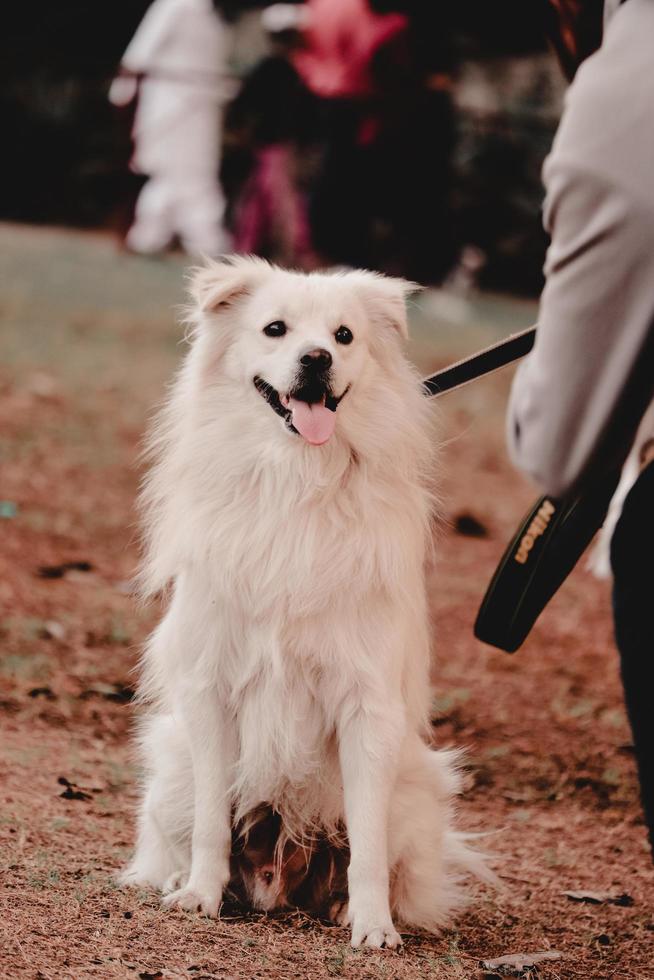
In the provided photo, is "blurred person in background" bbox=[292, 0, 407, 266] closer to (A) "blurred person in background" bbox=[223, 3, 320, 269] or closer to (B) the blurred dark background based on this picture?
(B) the blurred dark background

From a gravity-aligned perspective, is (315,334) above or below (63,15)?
above

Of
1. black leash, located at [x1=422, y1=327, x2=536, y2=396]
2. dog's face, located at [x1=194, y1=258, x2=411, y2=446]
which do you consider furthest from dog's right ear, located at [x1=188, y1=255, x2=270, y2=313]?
black leash, located at [x1=422, y1=327, x2=536, y2=396]

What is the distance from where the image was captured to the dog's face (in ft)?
10.6

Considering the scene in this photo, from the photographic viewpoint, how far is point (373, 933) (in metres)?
3.05

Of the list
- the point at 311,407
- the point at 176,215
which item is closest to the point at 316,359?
the point at 311,407

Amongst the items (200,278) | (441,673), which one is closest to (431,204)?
(441,673)

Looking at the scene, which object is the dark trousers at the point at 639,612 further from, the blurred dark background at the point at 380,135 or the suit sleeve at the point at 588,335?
the blurred dark background at the point at 380,135

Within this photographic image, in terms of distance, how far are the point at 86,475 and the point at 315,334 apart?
4.32 metres

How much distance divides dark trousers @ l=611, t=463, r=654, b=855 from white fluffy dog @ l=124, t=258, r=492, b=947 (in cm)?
91

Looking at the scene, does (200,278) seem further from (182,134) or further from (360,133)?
(182,134)

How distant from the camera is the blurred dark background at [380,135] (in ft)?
39.9

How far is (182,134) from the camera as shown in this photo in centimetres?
1429

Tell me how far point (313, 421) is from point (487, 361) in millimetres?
426

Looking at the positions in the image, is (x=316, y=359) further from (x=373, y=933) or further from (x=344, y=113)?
(x=344, y=113)
